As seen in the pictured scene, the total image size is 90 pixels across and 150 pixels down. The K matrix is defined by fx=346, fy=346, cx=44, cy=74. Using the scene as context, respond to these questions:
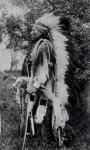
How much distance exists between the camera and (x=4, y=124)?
11.5ft

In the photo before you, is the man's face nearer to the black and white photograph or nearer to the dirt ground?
the black and white photograph

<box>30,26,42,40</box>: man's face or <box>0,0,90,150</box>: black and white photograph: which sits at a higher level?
<box>30,26,42,40</box>: man's face

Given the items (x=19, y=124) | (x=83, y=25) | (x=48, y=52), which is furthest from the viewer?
(x=83, y=25)

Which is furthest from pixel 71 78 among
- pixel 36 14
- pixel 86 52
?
pixel 36 14

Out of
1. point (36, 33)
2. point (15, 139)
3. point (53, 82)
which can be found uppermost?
point (36, 33)

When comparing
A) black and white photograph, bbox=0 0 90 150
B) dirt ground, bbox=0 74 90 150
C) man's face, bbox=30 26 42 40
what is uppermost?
man's face, bbox=30 26 42 40

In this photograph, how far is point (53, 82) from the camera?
309 centimetres

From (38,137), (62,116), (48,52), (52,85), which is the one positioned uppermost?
(48,52)

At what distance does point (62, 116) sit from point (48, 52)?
583 mm

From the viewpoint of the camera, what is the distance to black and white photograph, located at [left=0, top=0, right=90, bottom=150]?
120 inches

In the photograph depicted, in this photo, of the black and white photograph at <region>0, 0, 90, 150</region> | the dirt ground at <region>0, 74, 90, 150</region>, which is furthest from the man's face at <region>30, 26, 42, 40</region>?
the dirt ground at <region>0, 74, 90, 150</region>

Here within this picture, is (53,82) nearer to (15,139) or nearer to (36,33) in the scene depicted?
(36,33)

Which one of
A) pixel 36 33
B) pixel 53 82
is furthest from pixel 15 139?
pixel 36 33

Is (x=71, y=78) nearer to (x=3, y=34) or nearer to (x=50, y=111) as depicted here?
(x=50, y=111)
